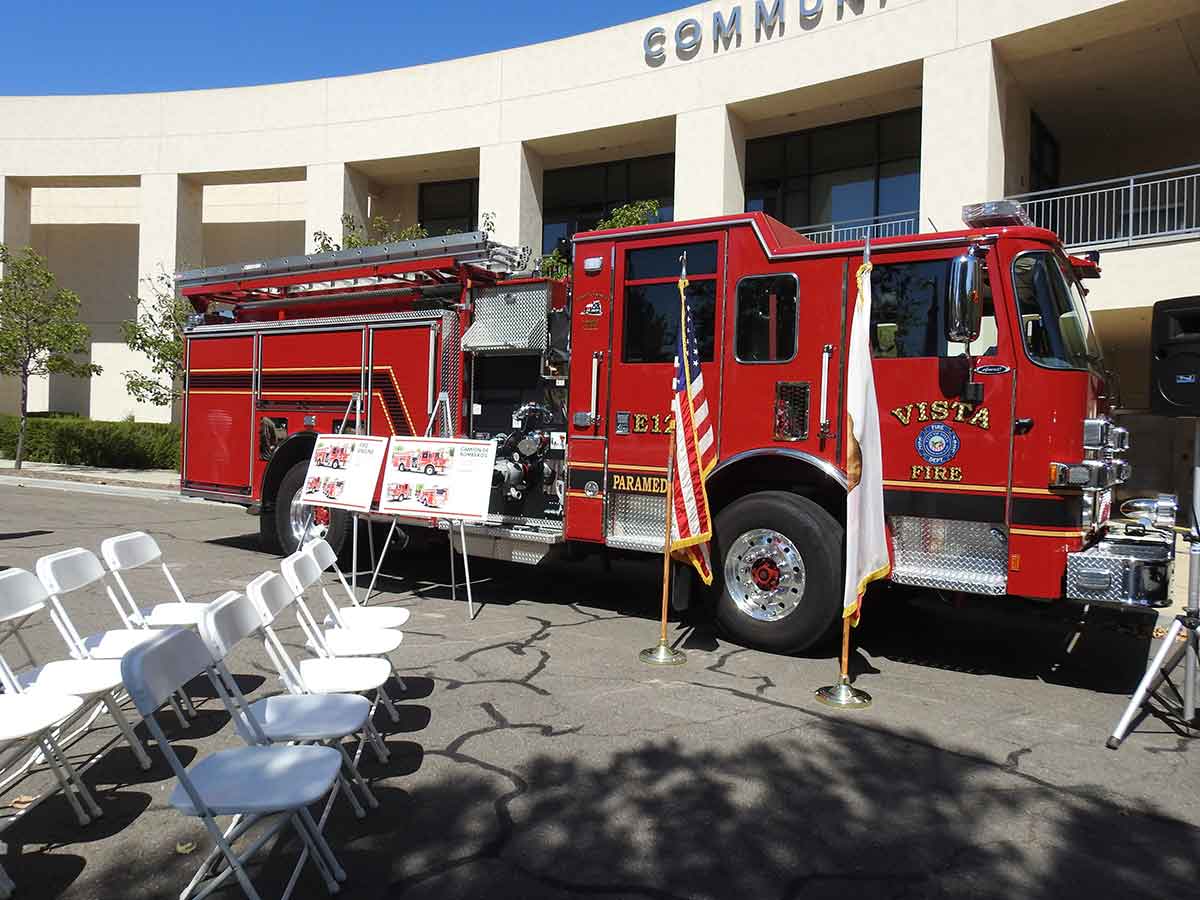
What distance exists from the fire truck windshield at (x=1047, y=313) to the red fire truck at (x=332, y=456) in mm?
5470

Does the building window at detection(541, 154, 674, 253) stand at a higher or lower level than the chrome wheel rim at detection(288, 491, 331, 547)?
higher

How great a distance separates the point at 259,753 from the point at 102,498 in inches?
577

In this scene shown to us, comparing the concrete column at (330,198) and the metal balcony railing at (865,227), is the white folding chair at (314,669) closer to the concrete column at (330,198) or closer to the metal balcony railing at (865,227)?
the metal balcony railing at (865,227)

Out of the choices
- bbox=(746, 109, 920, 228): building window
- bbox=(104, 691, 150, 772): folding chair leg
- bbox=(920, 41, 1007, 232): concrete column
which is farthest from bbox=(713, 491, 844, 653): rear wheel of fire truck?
bbox=(746, 109, 920, 228): building window

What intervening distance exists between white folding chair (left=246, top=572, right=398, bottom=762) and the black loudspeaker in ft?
15.2

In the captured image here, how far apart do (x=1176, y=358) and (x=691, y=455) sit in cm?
294

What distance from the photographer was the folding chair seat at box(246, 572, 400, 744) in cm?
369

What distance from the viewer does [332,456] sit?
25.3 feet

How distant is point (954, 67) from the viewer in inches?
561

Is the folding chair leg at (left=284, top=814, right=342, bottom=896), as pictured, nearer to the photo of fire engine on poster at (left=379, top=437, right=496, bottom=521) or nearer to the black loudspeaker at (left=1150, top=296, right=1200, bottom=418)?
the photo of fire engine on poster at (left=379, top=437, right=496, bottom=521)

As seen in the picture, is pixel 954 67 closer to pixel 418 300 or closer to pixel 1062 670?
pixel 418 300

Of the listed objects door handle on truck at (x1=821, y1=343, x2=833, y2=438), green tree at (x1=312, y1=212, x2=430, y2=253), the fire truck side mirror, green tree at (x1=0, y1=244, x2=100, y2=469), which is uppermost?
green tree at (x1=312, y1=212, x2=430, y2=253)

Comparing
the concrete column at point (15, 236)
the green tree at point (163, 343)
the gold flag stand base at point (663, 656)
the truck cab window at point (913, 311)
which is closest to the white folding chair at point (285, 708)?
the gold flag stand base at point (663, 656)

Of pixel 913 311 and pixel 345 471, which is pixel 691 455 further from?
pixel 345 471
